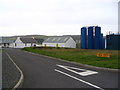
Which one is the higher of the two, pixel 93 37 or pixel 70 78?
pixel 93 37

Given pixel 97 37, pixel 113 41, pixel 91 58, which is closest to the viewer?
pixel 91 58

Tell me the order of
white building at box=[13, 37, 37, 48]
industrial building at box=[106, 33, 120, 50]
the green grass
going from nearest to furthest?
the green grass < industrial building at box=[106, 33, 120, 50] < white building at box=[13, 37, 37, 48]

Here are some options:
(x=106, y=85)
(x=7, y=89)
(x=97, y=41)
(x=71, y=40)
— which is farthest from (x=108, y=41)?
(x=71, y=40)

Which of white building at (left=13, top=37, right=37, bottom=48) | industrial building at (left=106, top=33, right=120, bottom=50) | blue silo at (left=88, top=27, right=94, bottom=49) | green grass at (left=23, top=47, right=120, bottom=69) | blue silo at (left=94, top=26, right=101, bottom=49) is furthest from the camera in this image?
white building at (left=13, top=37, right=37, bottom=48)

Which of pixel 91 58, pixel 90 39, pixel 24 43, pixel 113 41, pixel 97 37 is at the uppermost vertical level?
pixel 97 37

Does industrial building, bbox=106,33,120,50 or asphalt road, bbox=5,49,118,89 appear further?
industrial building, bbox=106,33,120,50

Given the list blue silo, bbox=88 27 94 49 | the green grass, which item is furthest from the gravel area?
blue silo, bbox=88 27 94 49

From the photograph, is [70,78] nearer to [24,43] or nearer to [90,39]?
[90,39]

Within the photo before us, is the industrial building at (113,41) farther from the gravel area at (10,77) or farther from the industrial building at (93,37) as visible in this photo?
the gravel area at (10,77)

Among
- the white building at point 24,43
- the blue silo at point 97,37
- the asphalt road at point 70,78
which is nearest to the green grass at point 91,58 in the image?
the asphalt road at point 70,78

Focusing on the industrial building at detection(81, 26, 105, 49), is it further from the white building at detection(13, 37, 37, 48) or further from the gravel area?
the white building at detection(13, 37, 37, 48)

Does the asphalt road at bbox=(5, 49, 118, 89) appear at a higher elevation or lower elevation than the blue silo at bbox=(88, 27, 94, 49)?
lower

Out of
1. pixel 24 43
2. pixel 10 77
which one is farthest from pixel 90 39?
pixel 24 43

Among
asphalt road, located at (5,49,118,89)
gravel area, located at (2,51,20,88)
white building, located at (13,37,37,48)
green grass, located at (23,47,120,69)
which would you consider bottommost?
asphalt road, located at (5,49,118,89)
